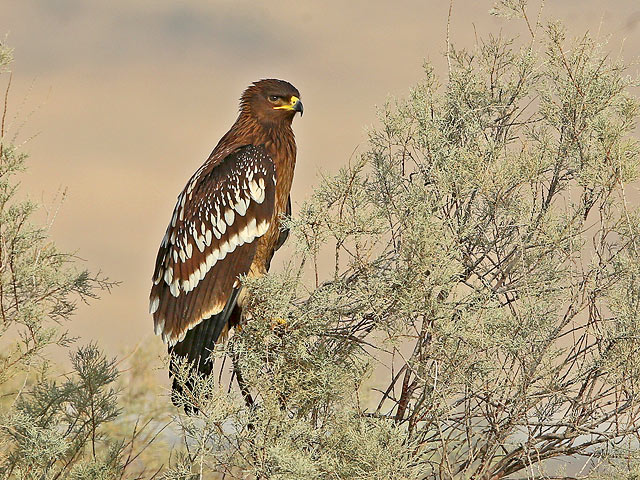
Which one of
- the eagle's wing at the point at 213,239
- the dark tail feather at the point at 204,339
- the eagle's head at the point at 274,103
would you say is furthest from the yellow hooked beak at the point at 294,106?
the dark tail feather at the point at 204,339

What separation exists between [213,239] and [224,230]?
9cm

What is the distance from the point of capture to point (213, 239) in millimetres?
Answer: 5273

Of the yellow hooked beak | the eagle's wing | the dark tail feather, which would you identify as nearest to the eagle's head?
the yellow hooked beak

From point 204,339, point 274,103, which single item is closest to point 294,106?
point 274,103

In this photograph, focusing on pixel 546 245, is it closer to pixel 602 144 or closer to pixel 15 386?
pixel 602 144

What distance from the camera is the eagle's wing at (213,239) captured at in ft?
16.7

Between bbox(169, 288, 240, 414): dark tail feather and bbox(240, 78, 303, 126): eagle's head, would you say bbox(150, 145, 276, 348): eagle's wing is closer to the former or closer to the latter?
bbox(169, 288, 240, 414): dark tail feather

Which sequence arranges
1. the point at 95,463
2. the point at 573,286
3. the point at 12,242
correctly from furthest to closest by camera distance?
the point at 12,242, the point at 95,463, the point at 573,286

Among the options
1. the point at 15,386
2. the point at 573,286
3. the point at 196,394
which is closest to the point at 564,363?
the point at 573,286

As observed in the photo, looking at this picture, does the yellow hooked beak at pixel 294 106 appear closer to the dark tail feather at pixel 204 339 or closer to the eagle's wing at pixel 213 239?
the eagle's wing at pixel 213 239

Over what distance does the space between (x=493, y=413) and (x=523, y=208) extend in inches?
43.7

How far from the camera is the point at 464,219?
4.47 m

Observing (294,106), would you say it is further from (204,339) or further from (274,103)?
(204,339)

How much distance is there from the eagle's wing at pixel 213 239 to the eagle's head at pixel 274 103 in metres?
0.30
